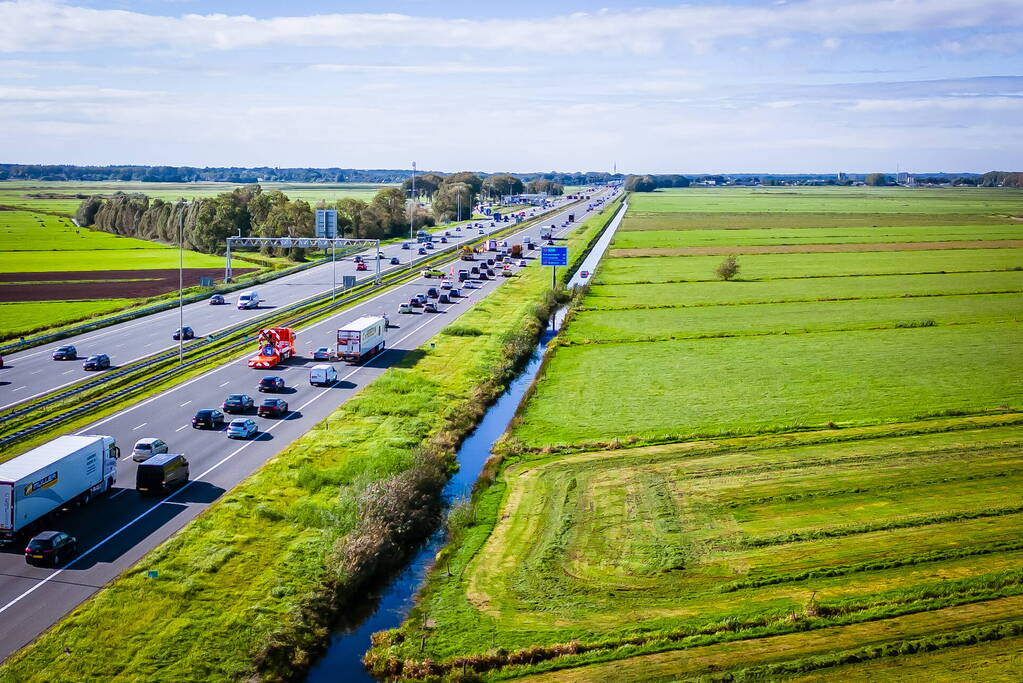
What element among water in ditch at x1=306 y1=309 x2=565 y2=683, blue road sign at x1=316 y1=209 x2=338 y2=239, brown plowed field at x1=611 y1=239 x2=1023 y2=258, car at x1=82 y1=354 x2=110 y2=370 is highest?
blue road sign at x1=316 y1=209 x2=338 y2=239

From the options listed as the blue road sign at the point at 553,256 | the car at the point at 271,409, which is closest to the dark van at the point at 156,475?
the car at the point at 271,409

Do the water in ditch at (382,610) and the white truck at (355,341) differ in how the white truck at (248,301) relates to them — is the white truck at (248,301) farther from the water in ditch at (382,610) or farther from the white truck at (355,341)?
the water in ditch at (382,610)

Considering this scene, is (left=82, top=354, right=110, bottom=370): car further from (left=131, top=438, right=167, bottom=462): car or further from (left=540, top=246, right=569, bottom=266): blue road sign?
(left=540, top=246, right=569, bottom=266): blue road sign

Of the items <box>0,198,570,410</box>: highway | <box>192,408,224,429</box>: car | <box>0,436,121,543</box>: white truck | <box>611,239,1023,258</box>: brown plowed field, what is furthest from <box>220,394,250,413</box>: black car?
<box>611,239,1023,258</box>: brown plowed field

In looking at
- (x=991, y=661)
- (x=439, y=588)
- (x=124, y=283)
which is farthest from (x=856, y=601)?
(x=124, y=283)

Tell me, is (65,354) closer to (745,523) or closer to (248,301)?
(248,301)

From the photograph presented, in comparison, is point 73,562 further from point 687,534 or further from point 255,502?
point 687,534

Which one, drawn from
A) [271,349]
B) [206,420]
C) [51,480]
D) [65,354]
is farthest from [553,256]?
[51,480]
